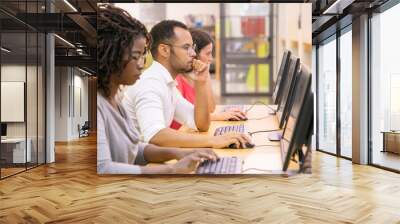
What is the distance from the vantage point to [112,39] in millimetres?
5852

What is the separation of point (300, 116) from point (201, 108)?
1.33m

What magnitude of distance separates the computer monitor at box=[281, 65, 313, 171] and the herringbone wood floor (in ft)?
2.04

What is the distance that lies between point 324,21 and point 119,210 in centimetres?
585

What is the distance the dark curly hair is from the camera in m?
5.81

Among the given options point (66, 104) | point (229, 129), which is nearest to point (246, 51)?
point (229, 129)

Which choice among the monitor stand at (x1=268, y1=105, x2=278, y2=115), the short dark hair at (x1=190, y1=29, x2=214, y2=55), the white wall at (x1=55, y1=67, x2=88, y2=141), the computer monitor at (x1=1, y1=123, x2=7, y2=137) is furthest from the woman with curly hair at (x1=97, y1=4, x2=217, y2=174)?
the white wall at (x1=55, y1=67, x2=88, y2=141)

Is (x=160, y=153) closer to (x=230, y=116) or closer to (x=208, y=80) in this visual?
(x=230, y=116)

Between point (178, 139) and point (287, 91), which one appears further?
point (178, 139)

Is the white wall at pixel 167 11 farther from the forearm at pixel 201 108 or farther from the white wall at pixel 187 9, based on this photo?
the forearm at pixel 201 108

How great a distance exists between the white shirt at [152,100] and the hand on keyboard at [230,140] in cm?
69

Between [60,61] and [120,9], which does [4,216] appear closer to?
[120,9]

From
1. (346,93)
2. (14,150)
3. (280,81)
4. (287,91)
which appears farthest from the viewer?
(346,93)

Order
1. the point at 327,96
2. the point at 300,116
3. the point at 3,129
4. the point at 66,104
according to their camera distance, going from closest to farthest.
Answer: the point at 300,116, the point at 3,129, the point at 327,96, the point at 66,104

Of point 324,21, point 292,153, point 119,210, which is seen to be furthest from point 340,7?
point 119,210
